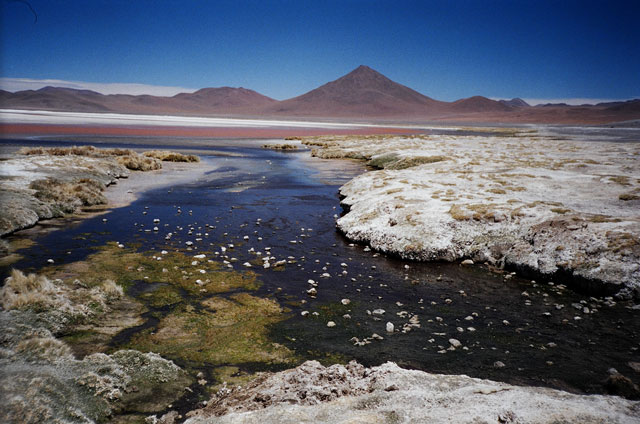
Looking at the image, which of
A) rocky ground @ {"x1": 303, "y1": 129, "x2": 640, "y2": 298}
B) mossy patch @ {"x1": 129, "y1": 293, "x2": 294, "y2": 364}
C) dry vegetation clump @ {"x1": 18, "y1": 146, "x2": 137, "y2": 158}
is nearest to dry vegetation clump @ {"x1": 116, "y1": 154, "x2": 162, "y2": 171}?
dry vegetation clump @ {"x1": 18, "y1": 146, "x2": 137, "y2": 158}

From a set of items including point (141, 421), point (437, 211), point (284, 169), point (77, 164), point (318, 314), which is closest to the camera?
point (141, 421)

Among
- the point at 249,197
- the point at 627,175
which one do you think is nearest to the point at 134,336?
the point at 249,197

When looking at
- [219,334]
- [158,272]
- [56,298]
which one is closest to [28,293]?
[56,298]

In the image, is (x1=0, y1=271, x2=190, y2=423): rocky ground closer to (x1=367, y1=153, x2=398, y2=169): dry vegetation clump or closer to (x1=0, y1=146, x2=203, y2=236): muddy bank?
(x1=0, y1=146, x2=203, y2=236): muddy bank

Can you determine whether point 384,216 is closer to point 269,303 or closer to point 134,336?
point 269,303

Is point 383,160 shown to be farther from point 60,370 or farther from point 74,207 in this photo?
point 60,370

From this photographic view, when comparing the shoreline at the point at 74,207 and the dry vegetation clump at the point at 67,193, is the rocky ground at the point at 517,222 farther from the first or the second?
the dry vegetation clump at the point at 67,193

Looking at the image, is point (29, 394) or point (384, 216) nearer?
point (29, 394)

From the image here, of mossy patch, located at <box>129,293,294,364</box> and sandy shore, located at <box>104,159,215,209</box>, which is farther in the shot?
sandy shore, located at <box>104,159,215,209</box>
